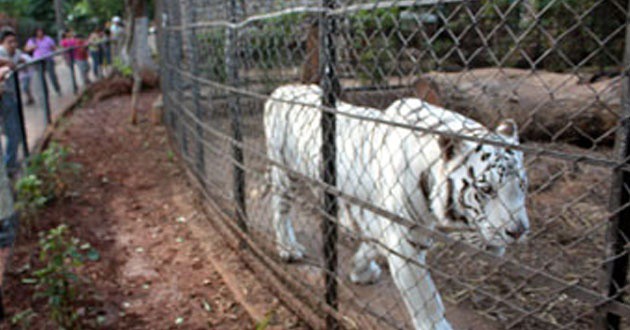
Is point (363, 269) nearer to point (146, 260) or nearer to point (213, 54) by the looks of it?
point (146, 260)

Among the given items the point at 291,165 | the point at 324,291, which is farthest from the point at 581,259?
the point at 291,165

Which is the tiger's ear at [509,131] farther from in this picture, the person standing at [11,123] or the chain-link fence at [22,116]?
the person standing at [11,123]

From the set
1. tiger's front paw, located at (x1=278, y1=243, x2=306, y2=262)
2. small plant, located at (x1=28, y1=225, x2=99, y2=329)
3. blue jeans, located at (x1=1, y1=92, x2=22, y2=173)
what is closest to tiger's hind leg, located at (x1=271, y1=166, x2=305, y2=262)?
tiger's front paw, located at (x1=278, y1=243, x2=306, y2=262)

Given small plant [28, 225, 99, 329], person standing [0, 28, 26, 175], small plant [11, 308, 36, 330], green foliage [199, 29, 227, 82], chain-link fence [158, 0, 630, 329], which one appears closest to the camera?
chain-link fence [158, 0, 630, 329]

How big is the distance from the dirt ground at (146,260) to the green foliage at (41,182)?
0.43 feet

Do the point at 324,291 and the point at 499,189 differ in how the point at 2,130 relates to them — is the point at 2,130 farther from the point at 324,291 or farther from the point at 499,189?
the point at 499,189

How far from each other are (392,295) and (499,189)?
1501 mm

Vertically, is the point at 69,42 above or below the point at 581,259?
above

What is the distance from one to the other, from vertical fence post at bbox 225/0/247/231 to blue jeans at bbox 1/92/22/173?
10.4 feet

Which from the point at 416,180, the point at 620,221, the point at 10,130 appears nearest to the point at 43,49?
the point at 10,130

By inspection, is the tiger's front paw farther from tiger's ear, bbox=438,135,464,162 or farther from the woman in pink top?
the woman in pink top

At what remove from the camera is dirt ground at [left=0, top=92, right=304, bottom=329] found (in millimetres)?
3457

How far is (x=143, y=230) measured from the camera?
197 inches

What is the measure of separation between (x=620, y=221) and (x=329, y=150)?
1.53 meters
